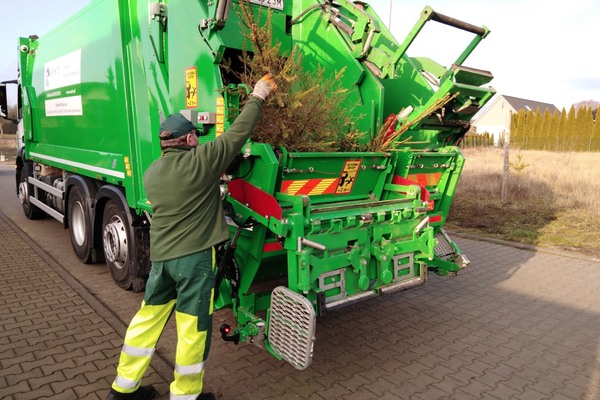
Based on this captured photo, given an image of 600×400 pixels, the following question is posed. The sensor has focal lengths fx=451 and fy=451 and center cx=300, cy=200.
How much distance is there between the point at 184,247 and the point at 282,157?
883 millimetres

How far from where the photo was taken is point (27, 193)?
7801mm

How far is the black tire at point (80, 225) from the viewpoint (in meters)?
5.00

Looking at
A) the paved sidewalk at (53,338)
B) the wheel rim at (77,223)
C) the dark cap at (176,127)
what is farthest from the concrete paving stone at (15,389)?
the wheel rim at (77,223)

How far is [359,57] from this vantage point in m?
3.66

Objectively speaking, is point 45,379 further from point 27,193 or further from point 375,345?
point 27,193

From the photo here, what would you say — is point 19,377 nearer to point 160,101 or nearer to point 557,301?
point 160,101

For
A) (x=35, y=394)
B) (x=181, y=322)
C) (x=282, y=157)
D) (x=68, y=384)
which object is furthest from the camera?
(x=282, y=157)

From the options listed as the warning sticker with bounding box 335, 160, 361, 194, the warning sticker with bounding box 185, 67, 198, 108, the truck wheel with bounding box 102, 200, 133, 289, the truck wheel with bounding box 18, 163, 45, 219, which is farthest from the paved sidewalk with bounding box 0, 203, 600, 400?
the truck wheel with bounding box 18, 163, 45, 219

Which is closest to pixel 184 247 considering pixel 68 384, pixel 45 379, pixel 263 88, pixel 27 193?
pixel 263 88

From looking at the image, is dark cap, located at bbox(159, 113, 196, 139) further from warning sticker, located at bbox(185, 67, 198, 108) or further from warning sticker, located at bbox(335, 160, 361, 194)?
warning sticker, located at bbox(335, 160, 361, 194)

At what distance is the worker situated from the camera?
2.42 m

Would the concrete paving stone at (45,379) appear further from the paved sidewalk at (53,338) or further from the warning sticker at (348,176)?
the warning sticker at (348,176)

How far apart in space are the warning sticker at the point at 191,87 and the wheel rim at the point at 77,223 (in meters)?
2.79

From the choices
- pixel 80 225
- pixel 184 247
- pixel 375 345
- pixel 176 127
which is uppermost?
pixel 176 127
